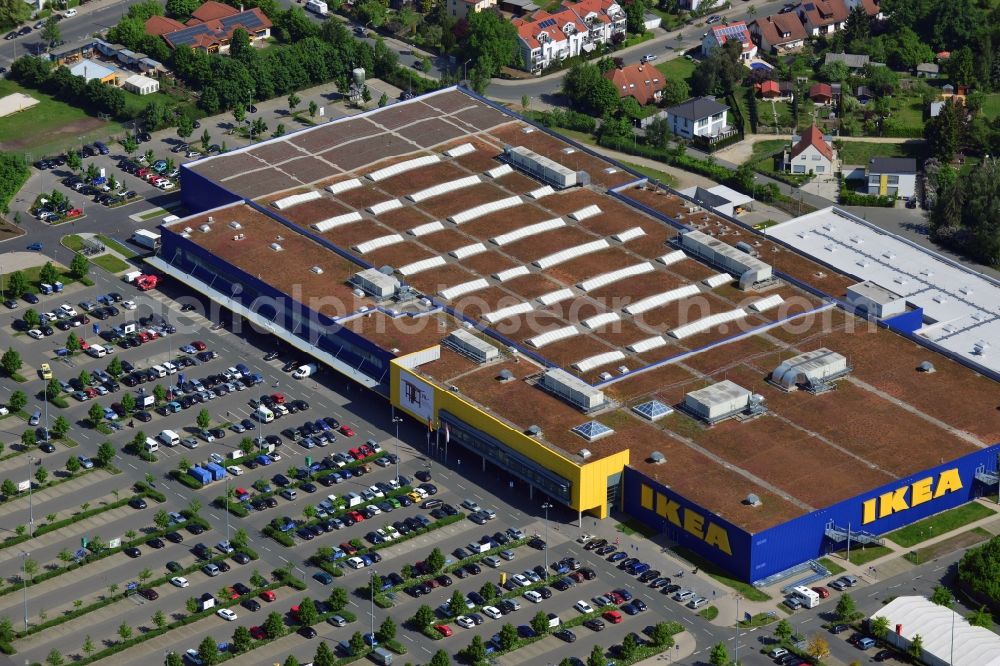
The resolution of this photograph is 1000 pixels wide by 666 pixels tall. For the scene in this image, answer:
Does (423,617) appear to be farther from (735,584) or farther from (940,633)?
(940,633)

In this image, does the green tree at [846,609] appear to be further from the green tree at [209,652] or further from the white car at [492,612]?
the green tree at [209,652]

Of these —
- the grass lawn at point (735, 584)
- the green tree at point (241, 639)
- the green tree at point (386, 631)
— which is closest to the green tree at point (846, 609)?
the grass lawn at point (735, 584)

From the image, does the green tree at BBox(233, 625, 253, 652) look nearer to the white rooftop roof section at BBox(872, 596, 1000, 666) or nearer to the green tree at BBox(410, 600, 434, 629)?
the green tree at BBox(410, 600, 434, 629)

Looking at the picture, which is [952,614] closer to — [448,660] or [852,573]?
[852,573]

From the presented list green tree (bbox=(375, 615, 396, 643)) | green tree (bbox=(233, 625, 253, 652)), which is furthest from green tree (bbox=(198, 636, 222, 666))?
green tree (bbox=(375, 615, 396, 643))

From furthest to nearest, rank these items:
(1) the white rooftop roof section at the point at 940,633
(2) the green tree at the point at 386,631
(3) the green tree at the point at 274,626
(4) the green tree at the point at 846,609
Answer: (4) the green tree at the point at 846,609 < (2) the green tree at the point at 386,631 < (3) the green tree at the point at 274,626 < (1) the white rooftop roof section at the point at 940,633

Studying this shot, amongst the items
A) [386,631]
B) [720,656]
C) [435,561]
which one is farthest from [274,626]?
[720,656]
